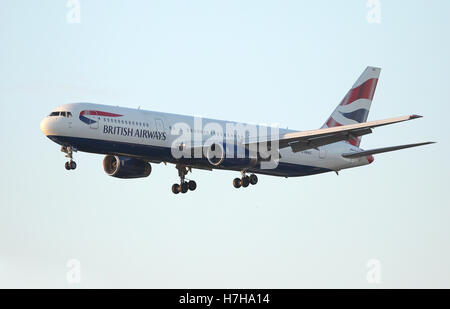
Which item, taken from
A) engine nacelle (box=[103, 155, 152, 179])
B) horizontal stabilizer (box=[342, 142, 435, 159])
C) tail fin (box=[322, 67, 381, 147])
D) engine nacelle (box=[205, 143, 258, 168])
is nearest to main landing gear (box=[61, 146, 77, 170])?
engine nacelle (box=[103, 155, 152, 179])

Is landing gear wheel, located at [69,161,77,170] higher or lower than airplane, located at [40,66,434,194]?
lower

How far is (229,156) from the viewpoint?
7094 cm

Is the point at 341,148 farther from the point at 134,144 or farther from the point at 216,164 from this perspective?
the point at 134,144

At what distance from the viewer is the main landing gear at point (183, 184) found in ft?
254

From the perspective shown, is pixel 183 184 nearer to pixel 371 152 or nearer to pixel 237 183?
pixel 237 183

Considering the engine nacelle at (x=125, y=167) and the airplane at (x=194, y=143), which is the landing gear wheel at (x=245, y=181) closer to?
the airplane at (x=194, y=143)

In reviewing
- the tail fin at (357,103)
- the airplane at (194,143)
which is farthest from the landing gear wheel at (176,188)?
the tail fin at (357,103)

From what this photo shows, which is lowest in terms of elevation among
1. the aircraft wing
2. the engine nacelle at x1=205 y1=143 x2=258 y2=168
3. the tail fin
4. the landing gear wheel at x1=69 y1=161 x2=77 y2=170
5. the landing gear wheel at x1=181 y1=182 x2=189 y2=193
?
the landing gear wheel at x1=69 y1=161 x2=77 y2=170

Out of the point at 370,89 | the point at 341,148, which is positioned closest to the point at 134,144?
the point at 341,148

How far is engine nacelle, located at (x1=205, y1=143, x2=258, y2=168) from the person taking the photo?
232 ft

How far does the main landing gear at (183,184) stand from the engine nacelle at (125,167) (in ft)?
8.00

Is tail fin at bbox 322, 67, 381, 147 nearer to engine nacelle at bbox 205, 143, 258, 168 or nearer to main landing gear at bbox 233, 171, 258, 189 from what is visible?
main landing gear at bbox 233, 171, 258, 189

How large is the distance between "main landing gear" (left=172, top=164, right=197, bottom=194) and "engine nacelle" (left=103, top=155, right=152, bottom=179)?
244 centimetres

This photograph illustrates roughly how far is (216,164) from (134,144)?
632cm
